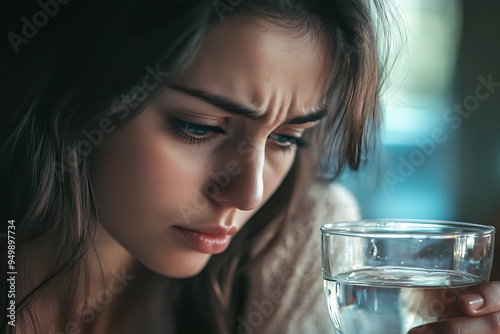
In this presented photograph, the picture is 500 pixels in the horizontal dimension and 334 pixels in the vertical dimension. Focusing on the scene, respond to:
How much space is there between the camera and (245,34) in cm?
43

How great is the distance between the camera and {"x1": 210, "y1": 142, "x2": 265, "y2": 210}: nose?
18.4 inches

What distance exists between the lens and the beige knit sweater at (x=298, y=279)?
610 millimetres

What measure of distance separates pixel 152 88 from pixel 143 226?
12cm

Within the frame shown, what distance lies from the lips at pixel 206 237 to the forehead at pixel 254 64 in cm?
13

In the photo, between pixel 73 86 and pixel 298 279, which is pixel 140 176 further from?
pixel 298 279

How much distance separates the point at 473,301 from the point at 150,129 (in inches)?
10.3

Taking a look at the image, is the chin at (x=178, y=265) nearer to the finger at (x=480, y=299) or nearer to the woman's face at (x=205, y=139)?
the woman's face at (x=205, y=139)

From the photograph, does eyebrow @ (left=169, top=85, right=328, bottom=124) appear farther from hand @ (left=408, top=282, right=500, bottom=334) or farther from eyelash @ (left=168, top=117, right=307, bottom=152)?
hand @ (left=408, top=282, right=500, bottom=334)

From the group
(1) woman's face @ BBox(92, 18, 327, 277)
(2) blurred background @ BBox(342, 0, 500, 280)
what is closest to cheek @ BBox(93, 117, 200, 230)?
(1) woman's face @ BBox(92, 18, 327, 277)

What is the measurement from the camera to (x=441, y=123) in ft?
2.10

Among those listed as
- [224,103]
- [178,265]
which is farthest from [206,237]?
[224,103]

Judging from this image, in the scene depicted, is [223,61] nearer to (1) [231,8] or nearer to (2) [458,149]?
(1) [231,8]

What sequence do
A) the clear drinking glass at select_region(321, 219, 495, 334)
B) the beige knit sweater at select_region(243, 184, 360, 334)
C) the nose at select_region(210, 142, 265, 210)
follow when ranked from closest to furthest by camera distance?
the clear drinking glass at select_region(321, 219, 495, 334) → the nose at select_region(210, 142, 265, 210) → the beige knit sweater at select_region(243, 184, 360, 334)

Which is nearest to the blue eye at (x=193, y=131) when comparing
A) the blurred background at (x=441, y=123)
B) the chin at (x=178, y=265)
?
the chin at (x=178, y=265)
